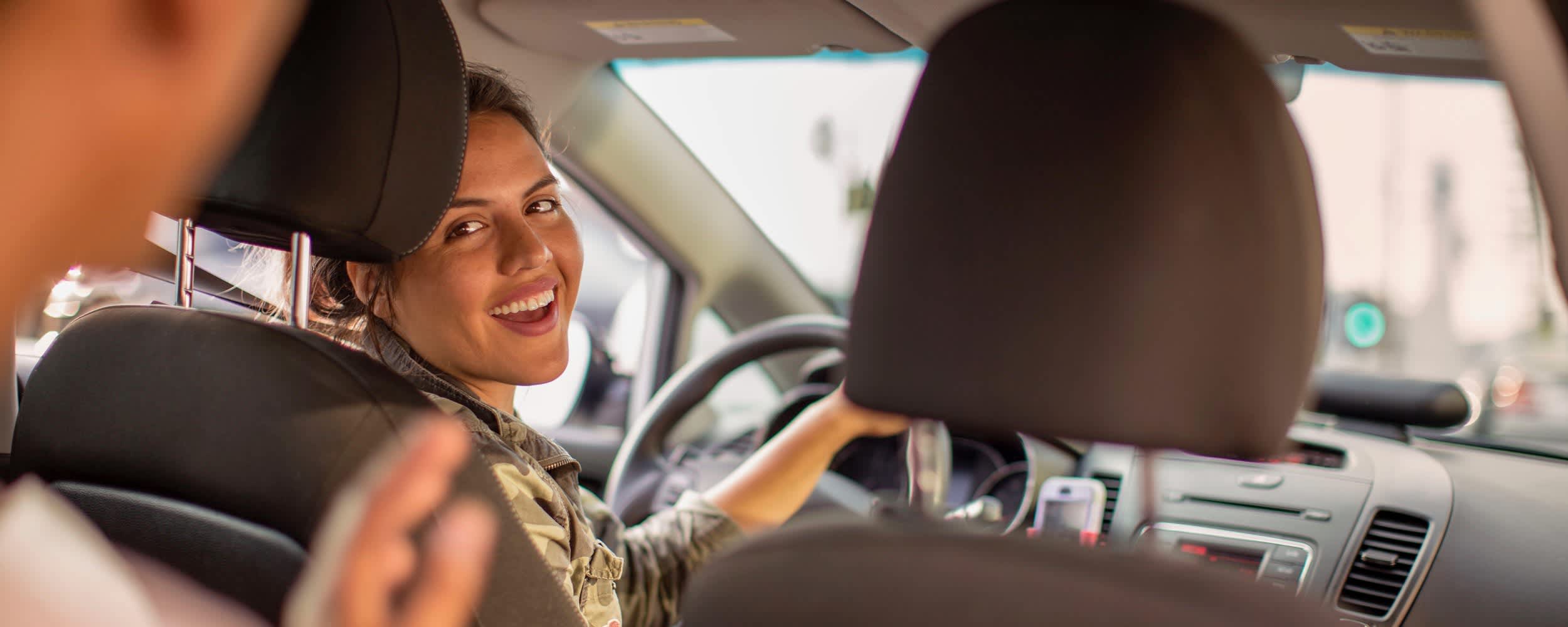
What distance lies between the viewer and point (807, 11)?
2.13 m

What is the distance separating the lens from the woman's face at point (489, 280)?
1787 mm

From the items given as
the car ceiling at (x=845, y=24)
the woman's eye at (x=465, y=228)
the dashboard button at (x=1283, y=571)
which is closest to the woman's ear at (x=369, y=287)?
the woman's eye at (x=465, y=228)

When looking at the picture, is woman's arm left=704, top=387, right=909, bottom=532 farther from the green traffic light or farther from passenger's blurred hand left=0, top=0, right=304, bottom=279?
passenger's blurred hand left=0, top=0, right=304, bottom=279

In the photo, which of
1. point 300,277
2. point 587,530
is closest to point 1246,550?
point 587,530

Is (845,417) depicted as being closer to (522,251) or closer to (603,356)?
(522,251)

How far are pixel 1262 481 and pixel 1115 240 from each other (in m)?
1.71

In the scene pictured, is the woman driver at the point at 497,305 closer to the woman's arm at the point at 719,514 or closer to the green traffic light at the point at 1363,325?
the woman's arm at the point at 719,514

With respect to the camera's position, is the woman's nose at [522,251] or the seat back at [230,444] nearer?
the seat back at [230,444]

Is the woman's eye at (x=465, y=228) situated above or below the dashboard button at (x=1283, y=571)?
above

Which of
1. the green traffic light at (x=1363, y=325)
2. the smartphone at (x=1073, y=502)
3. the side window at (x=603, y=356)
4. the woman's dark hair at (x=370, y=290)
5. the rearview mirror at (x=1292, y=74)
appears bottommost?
the side window at (x=603, y=356)

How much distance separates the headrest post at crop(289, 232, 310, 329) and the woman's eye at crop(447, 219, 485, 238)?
1.23ft

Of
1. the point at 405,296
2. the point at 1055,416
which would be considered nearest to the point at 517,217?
the point at 405,296

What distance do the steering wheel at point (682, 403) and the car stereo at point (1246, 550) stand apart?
689 mm

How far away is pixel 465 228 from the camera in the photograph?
5.92 feet
